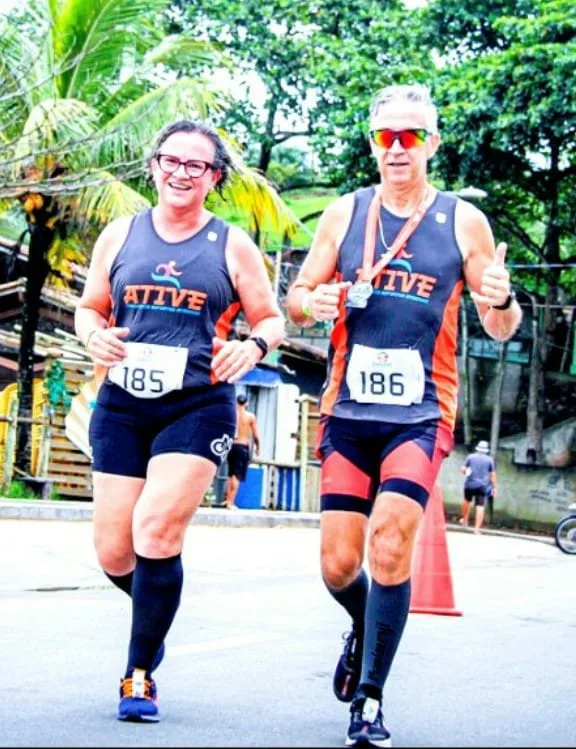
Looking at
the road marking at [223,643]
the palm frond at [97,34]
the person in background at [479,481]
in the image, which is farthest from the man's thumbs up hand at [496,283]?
the person in background at [479,481]

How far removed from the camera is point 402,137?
5.13m

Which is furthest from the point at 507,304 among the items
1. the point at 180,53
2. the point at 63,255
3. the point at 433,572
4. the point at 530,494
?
the point at 530,494

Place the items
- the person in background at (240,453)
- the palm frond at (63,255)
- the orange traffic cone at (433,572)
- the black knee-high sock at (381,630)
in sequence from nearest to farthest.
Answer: the black knee-high sock at (381,630)
the orange traffic cone at (433,572)
the palm frond at (63,255)
the person in background at (240,453)

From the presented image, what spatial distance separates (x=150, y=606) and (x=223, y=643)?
2.93 metres

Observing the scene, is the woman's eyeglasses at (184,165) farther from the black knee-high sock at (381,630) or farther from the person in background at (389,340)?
the black knee-high sock at (381,630)

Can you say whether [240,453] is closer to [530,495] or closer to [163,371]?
[530,495]

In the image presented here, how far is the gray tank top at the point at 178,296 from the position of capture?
5164mm

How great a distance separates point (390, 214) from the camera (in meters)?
5.18

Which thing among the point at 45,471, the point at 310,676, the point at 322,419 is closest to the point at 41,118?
the point at 45,471

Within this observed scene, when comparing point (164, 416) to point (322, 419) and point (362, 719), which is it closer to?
point (322, 419)

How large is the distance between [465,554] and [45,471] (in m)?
6.01

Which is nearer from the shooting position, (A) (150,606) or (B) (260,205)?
(A) (150,606)

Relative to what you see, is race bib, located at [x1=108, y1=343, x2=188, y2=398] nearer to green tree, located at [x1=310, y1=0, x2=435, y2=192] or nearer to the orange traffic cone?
the orange traffic cone

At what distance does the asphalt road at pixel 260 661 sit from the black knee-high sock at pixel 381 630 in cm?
29
